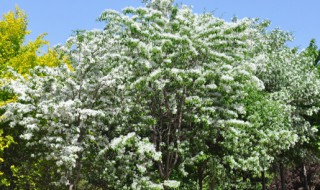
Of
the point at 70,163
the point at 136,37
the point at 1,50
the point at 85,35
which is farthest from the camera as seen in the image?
the point at 1,50

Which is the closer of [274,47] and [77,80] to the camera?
[77,80]

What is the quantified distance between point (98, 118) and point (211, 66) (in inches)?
203

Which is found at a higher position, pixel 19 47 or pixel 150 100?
pixel 19 47

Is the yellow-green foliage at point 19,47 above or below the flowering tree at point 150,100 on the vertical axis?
above

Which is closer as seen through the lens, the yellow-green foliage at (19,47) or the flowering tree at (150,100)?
the flowering tree at (150,100)

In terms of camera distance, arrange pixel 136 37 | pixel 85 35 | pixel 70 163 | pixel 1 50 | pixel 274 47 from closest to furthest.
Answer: pixel 70 163 → pixel 136 37 → pixel 85 35 → pixel 1 50 → pixel 274 47

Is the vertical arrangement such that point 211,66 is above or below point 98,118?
above

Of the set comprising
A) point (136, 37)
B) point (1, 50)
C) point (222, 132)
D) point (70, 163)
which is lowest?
point (70, 163)

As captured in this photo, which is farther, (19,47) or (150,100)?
(19,47)

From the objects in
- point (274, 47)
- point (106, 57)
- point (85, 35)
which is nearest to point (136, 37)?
point (106, 57)

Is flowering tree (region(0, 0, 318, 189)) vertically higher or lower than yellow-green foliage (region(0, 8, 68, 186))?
lower

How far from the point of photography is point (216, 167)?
1630cm

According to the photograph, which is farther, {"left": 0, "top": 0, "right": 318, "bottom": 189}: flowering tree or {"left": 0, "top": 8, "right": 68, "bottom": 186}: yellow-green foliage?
{"left": 0, "top": 8, "right": 68, "bottom": 186}: yellow-green foliage

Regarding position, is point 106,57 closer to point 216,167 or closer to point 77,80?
point 77,80
